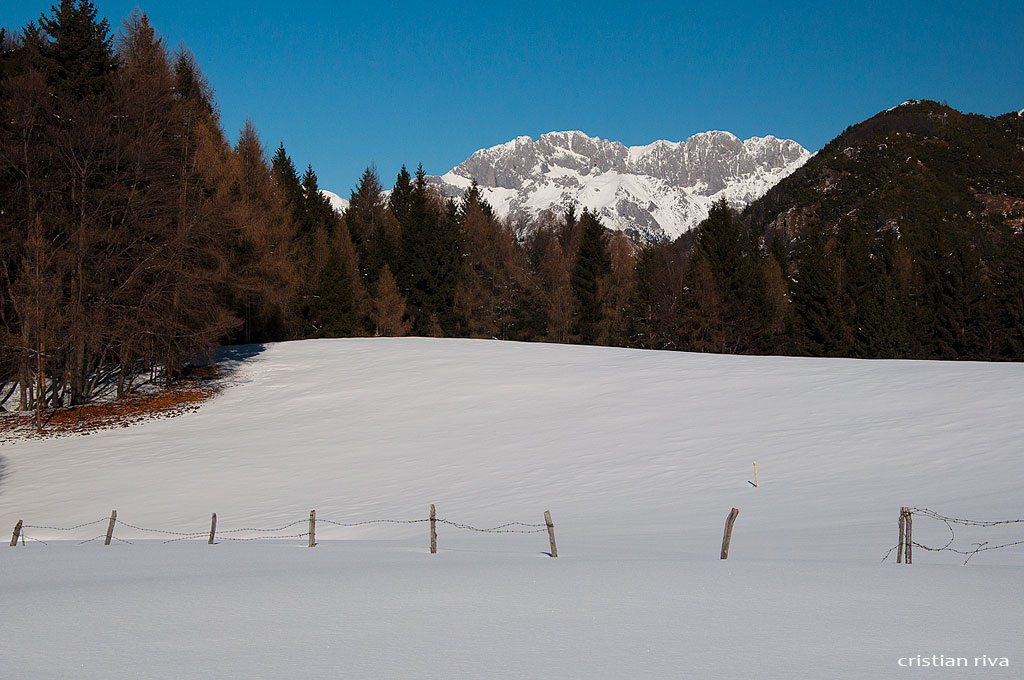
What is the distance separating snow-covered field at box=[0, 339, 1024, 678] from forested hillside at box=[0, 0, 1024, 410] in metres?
4.63

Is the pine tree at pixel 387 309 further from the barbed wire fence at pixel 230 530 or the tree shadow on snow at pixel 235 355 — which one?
the barbed wire fence at pixel 230 530

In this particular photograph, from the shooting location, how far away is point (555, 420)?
24.2 meters

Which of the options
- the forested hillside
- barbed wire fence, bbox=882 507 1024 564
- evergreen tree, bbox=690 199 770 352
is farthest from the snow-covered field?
evergreen tree, bbox=690 199 770 352

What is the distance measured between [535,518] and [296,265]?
3421 cm

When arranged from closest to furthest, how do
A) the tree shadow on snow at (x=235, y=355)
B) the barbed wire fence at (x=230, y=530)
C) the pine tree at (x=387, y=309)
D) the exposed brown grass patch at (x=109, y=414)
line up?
1. the barbed wire fence at (x=230, y=530)
2. the exposed brown grass patch at (x=109, y=414)
3. the tree shadow on snow at (x=235, y=355)
4. the pine tree at (x=387, y=309)

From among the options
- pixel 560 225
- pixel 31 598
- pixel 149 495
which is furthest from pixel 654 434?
pixel 560 225

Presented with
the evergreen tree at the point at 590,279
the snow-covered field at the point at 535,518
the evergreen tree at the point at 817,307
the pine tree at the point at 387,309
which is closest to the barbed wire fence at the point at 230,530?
the snow-covered field at the point at 535,518

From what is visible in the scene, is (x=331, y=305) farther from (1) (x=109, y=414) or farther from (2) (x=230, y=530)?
(2) (x=230, y=530)

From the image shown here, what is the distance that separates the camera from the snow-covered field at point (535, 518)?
6.33 m

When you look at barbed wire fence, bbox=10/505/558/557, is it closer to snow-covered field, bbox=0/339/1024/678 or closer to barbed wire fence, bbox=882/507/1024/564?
snow-covered field, bbox=0/339/1024/678

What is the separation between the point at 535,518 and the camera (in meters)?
16.2

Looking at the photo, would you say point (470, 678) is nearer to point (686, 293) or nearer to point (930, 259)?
point (686, 293)

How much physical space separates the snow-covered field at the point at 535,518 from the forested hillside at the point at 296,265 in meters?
A: 4.63

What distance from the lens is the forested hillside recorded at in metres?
25.8
